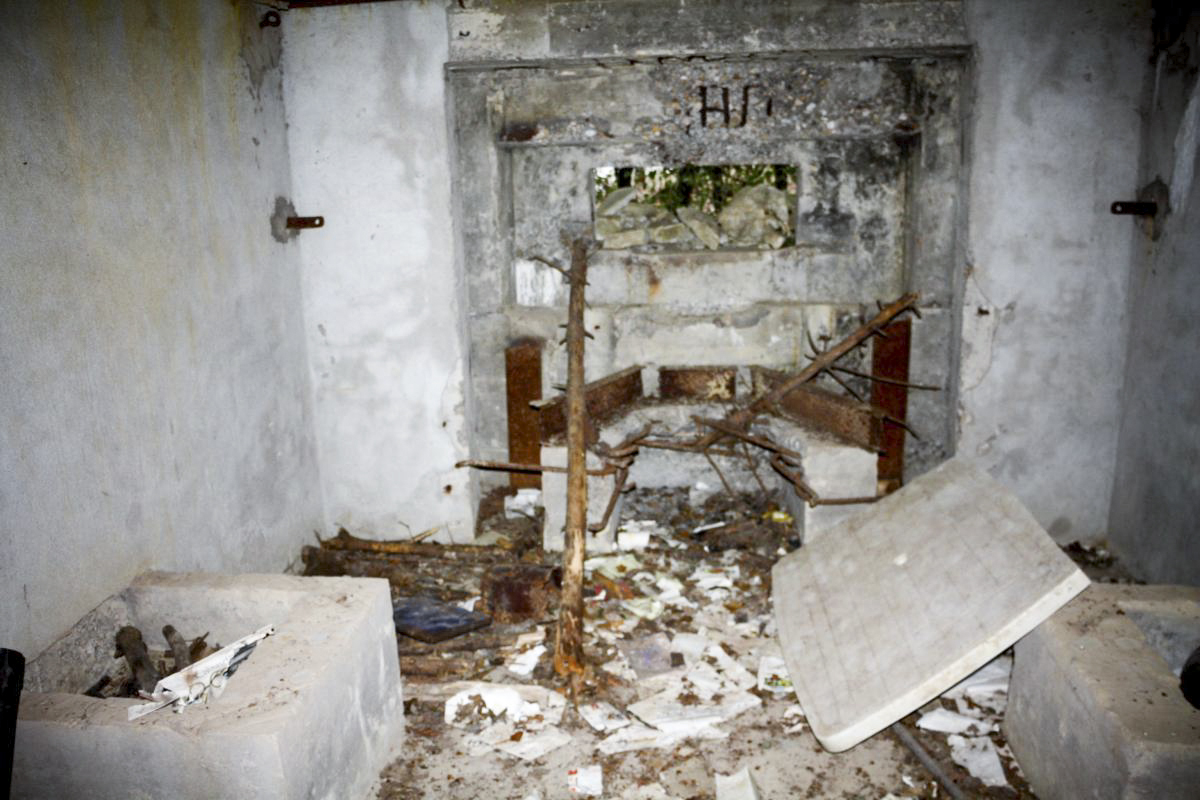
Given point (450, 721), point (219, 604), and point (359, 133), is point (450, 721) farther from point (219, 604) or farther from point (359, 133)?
point (359, 133)

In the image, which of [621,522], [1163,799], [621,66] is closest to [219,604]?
[621,522]

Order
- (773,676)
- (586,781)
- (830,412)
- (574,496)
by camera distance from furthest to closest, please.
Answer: (830,412) < (574,496) < (773,676) < (586,781)

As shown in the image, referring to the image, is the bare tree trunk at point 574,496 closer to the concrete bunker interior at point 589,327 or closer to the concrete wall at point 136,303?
the concrete bunker interior at point 589,327

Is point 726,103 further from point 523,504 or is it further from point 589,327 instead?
point 523,504

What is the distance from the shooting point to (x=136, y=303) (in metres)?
3.38

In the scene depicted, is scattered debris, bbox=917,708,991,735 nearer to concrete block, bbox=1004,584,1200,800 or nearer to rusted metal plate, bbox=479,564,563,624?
concrete block, bbox=1004,584,1200,800

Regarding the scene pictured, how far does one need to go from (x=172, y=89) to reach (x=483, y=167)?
1.95m

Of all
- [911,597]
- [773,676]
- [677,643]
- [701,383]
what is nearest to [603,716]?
[677,643]

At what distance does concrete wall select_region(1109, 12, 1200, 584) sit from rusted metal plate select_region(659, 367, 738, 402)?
2.48m

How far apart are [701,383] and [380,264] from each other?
7.62 ft

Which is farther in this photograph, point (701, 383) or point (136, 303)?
point (701, 383)

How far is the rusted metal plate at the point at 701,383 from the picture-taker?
18.0ft

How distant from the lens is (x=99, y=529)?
3.12m

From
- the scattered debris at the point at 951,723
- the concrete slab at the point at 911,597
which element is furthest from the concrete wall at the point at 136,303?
the scattered debris at the point at 951,723
